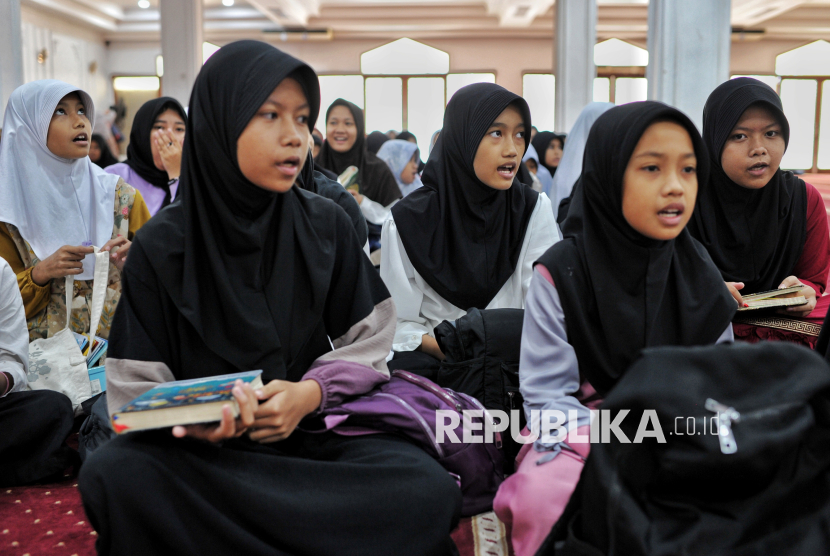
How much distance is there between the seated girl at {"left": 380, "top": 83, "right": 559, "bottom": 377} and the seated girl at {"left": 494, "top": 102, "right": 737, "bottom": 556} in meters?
0.66

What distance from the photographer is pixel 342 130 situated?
15.1ft

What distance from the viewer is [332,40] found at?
14.1 metres

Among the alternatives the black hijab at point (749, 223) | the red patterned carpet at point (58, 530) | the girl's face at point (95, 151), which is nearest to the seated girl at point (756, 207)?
the black hijab at point (749, 223)

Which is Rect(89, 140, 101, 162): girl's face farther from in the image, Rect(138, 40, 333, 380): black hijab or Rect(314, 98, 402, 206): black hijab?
Rect(138, 40, 333, 380): black hijab

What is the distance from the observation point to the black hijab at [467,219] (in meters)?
2.23

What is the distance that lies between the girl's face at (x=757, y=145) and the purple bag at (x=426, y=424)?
1.19 meters

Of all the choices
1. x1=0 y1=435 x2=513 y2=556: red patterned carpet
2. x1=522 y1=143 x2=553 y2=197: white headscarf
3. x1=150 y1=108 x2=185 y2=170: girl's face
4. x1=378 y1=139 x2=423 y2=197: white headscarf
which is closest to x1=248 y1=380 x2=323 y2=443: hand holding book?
x1=0 y1=435 x2=513 y2=556: red patterned carpet

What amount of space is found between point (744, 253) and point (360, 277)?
1.40 m

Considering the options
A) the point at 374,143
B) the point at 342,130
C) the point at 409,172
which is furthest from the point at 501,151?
the point at 374,143

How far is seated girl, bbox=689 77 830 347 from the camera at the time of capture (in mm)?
2205

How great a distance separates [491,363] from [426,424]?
1.32 feet

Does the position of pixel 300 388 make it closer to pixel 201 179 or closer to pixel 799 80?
pixel 201 179

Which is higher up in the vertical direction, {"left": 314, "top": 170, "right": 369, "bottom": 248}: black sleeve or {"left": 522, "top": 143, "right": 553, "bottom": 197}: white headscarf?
{"left": 522, "top": 143, "right": 553, "bottom": 197}: white headscarf

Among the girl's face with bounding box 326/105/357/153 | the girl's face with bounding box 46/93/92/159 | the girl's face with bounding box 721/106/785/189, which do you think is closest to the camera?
the girl's face with bounding box 721/106/785/189
